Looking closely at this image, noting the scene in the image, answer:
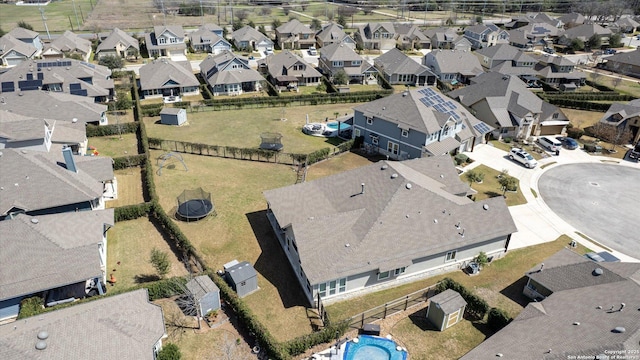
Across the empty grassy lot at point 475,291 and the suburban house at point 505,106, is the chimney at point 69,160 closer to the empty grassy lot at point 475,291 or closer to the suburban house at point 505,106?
the empty grassy lot at point 475,291

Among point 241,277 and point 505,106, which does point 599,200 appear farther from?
point 241,277

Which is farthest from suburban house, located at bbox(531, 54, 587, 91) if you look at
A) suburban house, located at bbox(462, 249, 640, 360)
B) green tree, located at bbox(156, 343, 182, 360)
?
green tree, located at bbox(156, 343, 182, 360)

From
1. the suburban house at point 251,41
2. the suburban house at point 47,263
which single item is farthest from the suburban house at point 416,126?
the suburban house at point 251,41

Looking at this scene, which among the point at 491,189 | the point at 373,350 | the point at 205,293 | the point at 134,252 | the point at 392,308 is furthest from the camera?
the point at 491,189

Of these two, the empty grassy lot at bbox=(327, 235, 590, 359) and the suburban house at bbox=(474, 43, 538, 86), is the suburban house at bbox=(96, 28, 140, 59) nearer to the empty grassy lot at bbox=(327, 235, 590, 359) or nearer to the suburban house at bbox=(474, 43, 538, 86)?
the suburban house at bbox=(474, 43, 538, 86)

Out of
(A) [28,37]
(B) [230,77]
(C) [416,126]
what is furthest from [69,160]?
(A) [28,37]

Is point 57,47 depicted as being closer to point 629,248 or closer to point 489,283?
point 489,283
